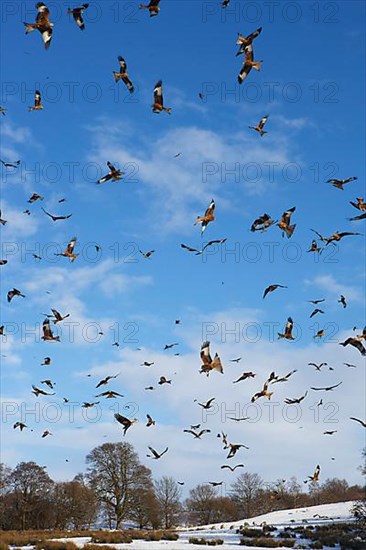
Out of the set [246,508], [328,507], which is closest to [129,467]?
[328,507]

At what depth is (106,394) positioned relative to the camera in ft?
61.9

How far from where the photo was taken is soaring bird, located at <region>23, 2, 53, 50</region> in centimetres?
1387

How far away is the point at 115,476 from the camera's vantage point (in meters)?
67.8

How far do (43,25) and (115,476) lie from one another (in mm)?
60992

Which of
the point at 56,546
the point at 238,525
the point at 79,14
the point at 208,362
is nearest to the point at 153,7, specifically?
the point at 79,14

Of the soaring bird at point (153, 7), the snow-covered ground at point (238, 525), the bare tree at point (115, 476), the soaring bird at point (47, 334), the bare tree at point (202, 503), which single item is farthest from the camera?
→ the bare tree at point (202, 503)

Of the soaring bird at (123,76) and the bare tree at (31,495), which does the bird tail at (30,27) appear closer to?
the soaring bird at (123,76)

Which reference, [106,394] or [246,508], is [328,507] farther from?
[106,394]

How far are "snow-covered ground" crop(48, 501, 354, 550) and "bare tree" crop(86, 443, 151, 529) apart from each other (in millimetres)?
13099

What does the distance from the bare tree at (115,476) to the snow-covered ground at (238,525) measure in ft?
43.0

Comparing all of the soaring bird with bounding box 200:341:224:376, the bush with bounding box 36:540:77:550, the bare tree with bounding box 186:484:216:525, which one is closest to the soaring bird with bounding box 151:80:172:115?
→ the soaring bird with bounding box 200:341:224:376

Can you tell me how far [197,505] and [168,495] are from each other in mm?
8628

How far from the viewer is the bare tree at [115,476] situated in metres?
66.2

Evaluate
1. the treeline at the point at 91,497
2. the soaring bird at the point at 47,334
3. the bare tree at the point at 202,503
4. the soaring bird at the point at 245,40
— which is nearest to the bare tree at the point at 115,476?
the treeline at the point at 91,497
